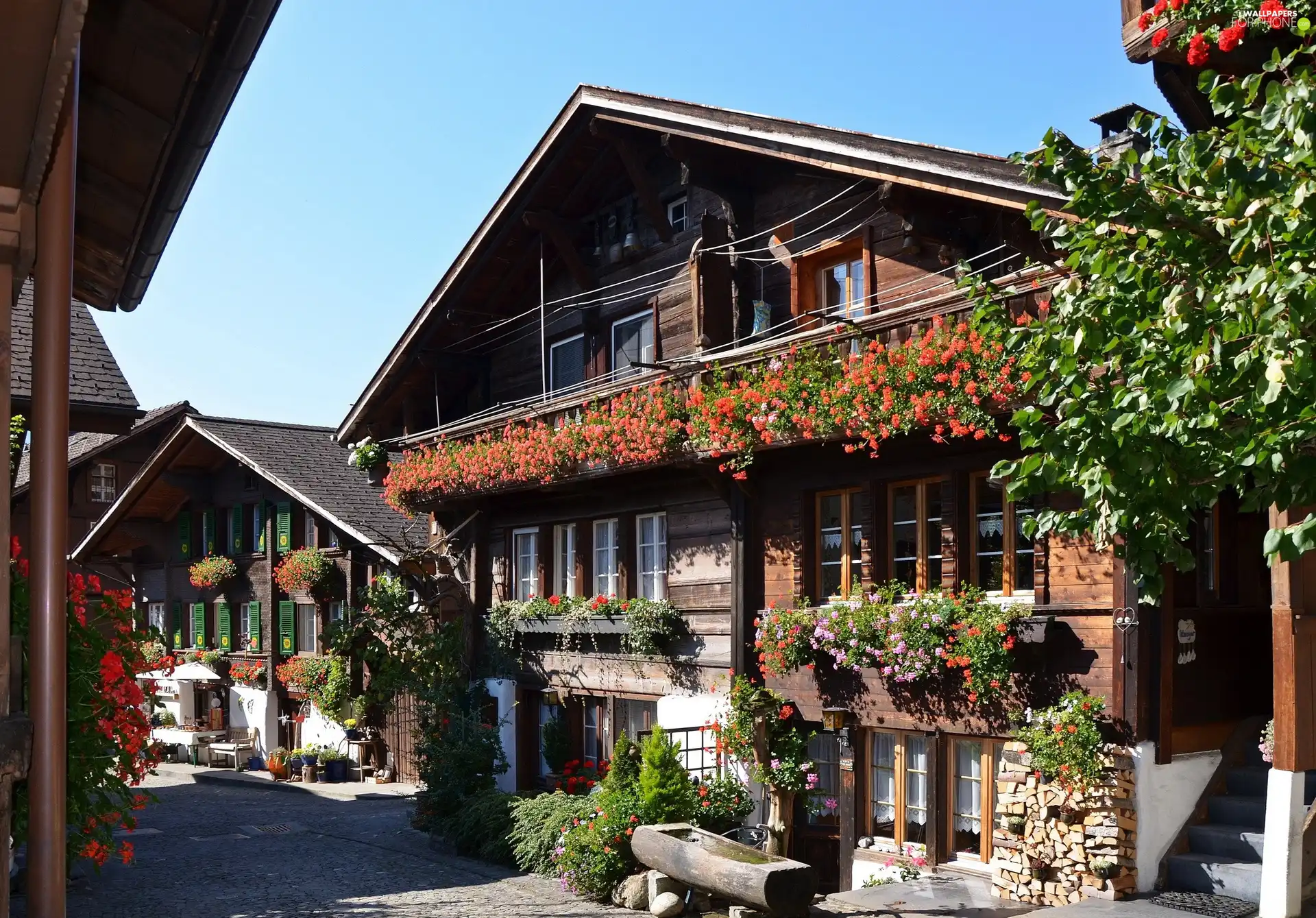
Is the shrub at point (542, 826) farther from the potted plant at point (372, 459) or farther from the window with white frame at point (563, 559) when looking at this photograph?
the potted plant at point (372, 459)

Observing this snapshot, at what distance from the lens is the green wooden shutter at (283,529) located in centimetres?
2889

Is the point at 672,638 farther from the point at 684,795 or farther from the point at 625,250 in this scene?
the point at 625,250

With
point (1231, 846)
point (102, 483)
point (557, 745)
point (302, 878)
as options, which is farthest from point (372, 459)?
point (102, 483)

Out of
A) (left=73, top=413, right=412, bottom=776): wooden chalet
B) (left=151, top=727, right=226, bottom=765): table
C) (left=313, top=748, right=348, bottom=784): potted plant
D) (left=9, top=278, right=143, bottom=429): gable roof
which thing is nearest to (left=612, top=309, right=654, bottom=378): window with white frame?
(left=9, top=278, right=143, bottom=429): gable roof

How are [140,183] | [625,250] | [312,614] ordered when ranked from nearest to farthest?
[140,183]
[625,250]
[312,614]

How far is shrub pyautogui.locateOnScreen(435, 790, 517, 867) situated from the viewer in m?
15.9

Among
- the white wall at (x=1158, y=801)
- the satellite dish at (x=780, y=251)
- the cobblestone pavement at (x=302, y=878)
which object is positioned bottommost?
the cobblestone pavement at (x=302, y=878)

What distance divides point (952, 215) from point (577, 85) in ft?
20.7

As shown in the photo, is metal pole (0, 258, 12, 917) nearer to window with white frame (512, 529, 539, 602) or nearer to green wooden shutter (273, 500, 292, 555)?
window with white frame (512, 529, 539, 602)

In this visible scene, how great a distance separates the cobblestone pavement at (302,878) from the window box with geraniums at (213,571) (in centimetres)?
986

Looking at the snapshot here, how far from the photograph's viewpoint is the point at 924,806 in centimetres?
1346

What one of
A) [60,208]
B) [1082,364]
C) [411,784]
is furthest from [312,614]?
[60,208]

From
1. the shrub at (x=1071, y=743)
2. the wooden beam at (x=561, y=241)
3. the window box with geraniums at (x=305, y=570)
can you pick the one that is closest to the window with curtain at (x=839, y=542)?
the shrub at (x=1071, y=743)

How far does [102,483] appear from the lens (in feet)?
115
